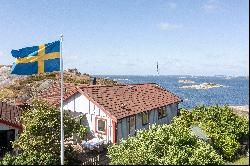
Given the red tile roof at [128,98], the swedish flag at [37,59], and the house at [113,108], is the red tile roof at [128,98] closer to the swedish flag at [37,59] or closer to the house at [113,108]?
the house at [113,108]

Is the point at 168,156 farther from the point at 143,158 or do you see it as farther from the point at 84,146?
the point at 84,146

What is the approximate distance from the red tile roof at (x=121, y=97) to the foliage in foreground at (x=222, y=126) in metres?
4.45

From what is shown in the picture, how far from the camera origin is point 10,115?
1055 inches

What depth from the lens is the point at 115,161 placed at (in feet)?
57.4

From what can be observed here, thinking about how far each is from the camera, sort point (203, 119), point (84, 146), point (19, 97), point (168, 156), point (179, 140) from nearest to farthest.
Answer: point (168, 156) < point (179, 140) < point (84, 146) < point (203, 119) < point (19, 97)

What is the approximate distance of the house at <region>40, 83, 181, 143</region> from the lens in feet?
88.1

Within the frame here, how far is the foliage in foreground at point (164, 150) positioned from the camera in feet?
56.5

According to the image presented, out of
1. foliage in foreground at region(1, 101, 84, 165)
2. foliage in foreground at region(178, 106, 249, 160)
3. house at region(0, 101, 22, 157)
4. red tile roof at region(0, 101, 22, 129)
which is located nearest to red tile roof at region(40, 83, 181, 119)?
red tile roof at region(0, 101, 22, 129)

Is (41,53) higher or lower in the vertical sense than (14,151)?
higher

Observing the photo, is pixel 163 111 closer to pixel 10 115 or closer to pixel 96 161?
pixel 96 161

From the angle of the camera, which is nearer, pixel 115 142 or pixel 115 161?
pixel 115 161

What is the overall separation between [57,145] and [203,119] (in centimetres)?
1340

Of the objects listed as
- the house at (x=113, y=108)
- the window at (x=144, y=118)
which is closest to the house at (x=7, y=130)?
the house at (x=113, y=108)

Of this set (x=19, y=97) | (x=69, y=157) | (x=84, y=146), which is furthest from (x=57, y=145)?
(x=19, y=97)
